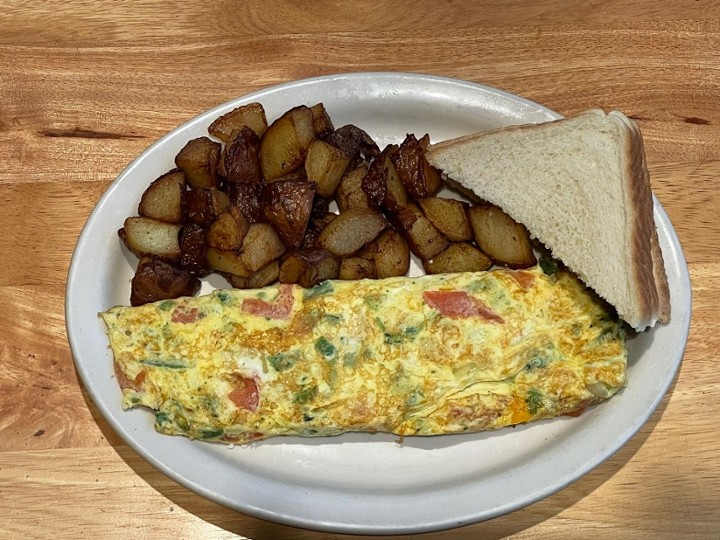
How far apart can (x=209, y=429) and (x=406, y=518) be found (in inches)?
27.8

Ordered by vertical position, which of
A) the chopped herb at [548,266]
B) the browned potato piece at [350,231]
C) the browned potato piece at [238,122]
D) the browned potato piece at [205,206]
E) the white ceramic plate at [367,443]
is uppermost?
the browned potato piece at [238,122]

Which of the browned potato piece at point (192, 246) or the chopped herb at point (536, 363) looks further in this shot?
the browned potato piece at point (192, 246)

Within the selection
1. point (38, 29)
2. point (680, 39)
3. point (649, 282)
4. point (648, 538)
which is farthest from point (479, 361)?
point (38, 29)

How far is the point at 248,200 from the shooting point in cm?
241

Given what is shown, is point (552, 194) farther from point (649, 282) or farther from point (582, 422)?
point (582, 422)

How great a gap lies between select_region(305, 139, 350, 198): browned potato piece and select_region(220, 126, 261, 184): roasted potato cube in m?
0.20

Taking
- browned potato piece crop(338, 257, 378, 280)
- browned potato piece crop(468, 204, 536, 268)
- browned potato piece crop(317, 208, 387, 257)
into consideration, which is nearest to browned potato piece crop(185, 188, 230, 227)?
browned potato piece crop(317, 208, 387, 257)

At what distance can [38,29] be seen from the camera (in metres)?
2.99

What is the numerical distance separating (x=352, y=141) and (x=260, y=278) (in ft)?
2.09

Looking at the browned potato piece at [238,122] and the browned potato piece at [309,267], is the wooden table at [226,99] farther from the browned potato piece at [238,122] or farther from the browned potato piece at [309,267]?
the browned potato piece at [309,267]

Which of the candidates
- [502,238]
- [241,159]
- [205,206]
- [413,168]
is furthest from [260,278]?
[502,238]

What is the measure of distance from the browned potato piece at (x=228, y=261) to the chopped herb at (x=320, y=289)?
26 cm

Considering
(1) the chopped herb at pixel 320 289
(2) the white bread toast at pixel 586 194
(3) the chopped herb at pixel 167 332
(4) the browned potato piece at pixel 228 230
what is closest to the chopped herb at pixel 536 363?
(2) the white bread toast at pixel 586 194

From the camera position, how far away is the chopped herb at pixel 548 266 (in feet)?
7.49
